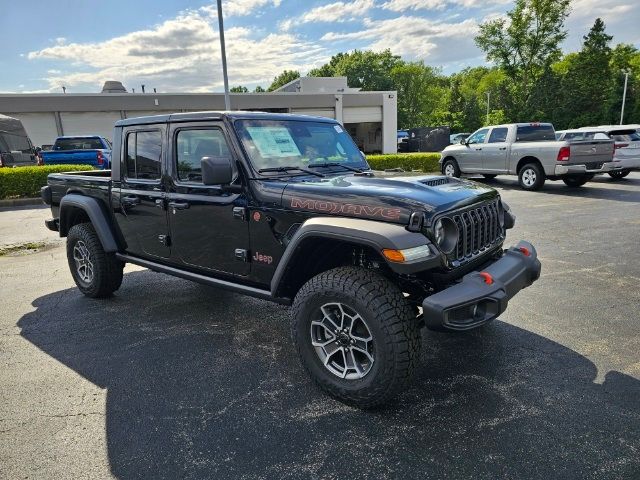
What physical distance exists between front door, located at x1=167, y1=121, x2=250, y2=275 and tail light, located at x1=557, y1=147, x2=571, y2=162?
10524mm

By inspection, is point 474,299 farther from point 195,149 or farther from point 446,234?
point 195,149

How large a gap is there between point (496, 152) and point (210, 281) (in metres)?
11.5

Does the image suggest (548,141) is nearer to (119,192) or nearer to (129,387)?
(119,192)

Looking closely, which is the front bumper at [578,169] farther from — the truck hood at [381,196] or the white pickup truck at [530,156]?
the truck hood at [381,196]

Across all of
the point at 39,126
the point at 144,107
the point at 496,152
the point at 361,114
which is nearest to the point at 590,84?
the point at 361,114

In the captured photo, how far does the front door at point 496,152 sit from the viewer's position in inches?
507

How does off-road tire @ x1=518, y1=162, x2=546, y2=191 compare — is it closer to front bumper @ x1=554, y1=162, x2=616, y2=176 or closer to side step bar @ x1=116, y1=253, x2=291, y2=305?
front bumper @ x1=554, y1=162, x2=616, y2=176

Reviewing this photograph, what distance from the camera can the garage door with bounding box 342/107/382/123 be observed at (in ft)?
110

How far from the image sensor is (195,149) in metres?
3.73

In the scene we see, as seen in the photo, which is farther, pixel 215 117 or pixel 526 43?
pixel 526 43

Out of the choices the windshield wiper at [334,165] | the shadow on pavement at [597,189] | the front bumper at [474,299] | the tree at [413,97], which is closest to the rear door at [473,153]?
the shadow on pavement at [597,189]

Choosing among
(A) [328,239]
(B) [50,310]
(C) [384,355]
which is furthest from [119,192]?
(C) [384,355]

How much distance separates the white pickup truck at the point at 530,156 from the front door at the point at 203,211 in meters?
10.5

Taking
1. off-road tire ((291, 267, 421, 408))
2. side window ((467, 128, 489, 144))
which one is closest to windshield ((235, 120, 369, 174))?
off-road tire ((291, 267, 421, 408))
